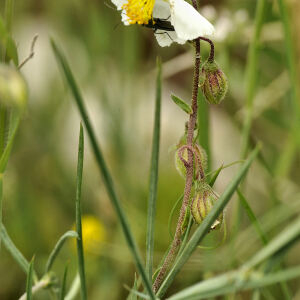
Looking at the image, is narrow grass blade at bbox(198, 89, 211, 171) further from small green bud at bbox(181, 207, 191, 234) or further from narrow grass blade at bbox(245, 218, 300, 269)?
narrow grass blade at bbox(245, 218, 300, 269)

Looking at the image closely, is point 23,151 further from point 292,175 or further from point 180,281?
point 292,175

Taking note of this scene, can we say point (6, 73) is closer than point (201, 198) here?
Yes

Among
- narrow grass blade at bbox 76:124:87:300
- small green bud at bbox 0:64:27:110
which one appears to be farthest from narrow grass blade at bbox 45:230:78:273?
small green bud at bbox 0:64:27:110

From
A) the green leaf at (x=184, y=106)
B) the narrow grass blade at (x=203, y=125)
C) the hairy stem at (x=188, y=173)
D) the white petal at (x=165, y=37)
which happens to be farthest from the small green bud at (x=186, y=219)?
the narrow grass blade at (x=203, y=125)

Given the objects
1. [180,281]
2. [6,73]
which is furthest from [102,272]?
[6,73]

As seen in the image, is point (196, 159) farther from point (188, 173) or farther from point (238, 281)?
point (238, 281)

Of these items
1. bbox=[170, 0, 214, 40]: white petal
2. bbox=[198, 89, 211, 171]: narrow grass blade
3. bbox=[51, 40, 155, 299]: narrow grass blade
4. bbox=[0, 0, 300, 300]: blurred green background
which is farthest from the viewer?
bbox=[0, 0, 300, 300]: blurred green background
